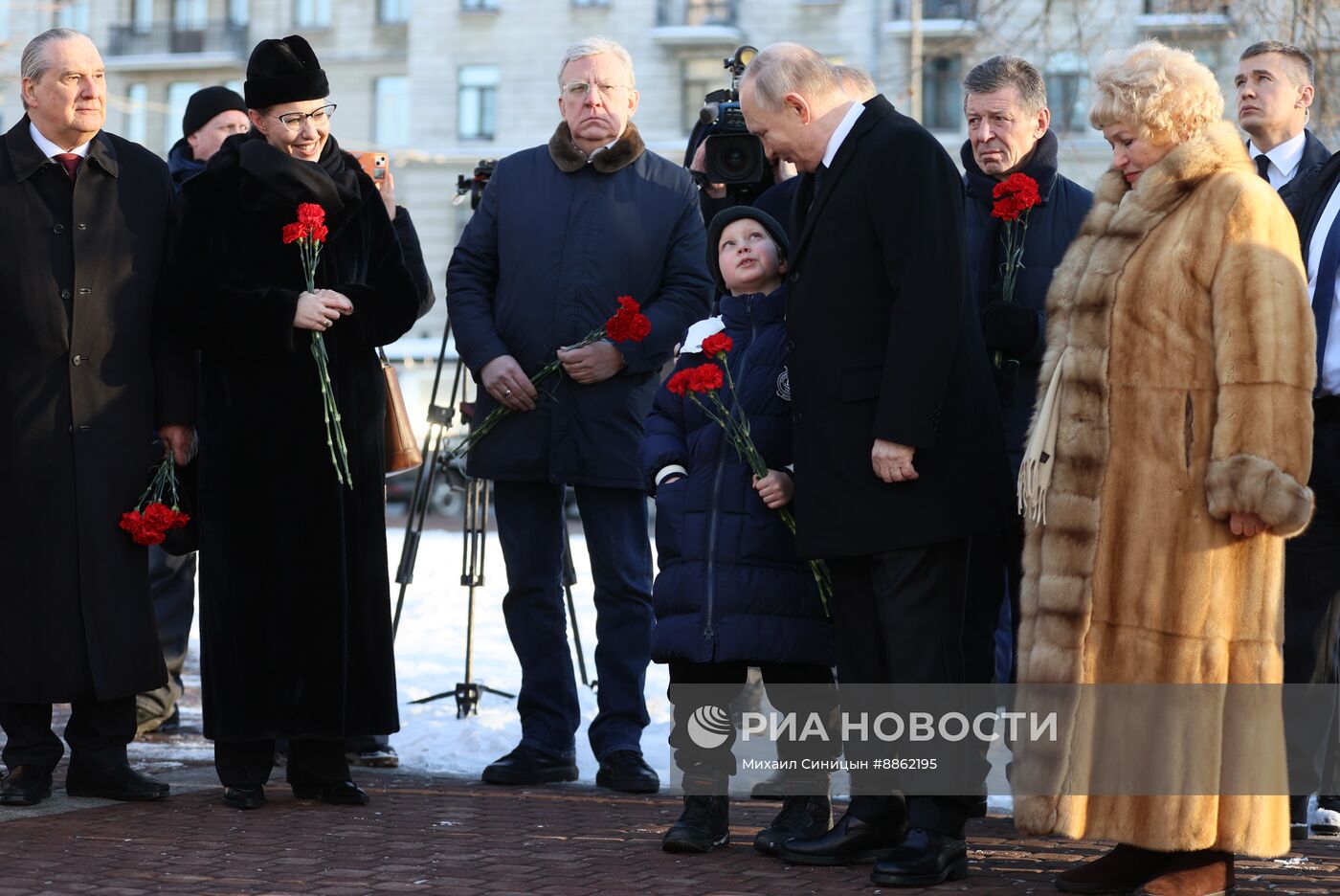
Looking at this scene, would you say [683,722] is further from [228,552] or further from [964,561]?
[228,552]

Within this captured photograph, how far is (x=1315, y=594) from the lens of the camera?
5.83 m

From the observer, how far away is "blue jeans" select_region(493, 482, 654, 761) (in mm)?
6551

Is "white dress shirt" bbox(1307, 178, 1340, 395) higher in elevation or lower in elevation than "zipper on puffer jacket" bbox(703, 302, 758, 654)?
higher

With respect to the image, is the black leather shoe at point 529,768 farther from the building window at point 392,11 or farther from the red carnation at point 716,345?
the building window at point 392,11

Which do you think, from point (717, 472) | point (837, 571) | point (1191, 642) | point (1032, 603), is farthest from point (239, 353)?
point (1191, 642)

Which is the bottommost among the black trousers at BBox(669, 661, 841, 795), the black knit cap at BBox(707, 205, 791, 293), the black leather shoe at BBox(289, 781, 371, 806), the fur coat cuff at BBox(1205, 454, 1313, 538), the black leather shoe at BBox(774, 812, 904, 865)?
the black leather shoe at BBox(289, 781, 371, 806)

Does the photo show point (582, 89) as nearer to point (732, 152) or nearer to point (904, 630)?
point (732, 152)

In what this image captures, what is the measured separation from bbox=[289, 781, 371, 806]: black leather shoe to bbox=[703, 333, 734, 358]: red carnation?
186cm

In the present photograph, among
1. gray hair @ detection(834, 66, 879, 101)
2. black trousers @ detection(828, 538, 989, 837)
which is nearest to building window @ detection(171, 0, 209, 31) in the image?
gray hair @ detection(834, 66, 879, 101)

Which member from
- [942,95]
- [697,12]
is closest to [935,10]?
[942,95]

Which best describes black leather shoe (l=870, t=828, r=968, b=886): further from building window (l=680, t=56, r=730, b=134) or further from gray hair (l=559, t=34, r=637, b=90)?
building window (l=680, t=56, r=730, b=134)

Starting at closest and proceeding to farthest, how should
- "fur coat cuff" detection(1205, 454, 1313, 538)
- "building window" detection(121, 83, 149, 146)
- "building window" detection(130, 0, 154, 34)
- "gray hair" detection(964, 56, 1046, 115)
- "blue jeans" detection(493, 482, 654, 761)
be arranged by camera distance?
"fur coat cuff" detection(1205, 454, 1313, 538) < "gray hair" detection(964, 56, 1046, 115) < "blue jeans" detection(493, 482, 654, 761) < "building window" detection(121, 83, 149, 146) < "building window" detection(130, 0, 154, 34)

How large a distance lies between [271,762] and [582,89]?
2.50 metres

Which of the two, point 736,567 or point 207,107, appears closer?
point 736,567
